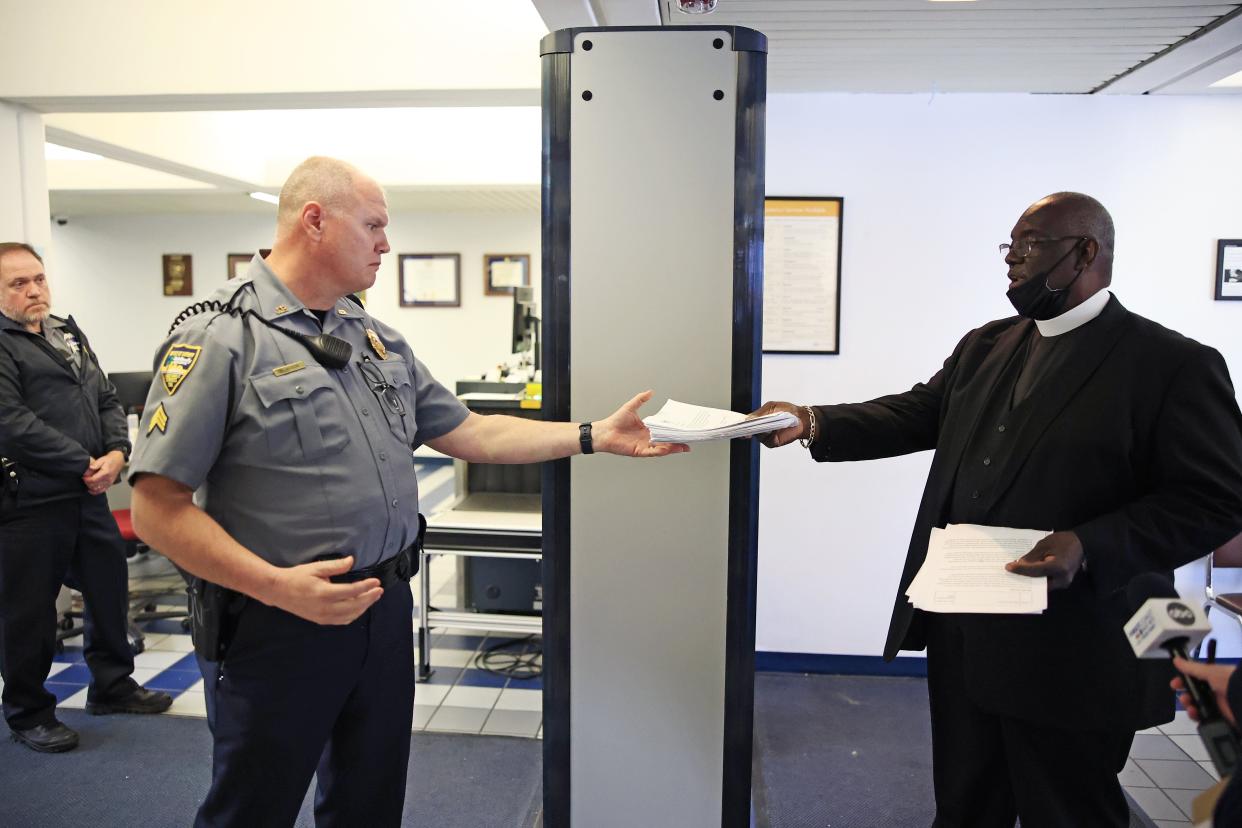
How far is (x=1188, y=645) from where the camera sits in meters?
1.07

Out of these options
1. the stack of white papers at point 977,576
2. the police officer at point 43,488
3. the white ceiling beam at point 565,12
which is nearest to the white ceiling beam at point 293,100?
the white ceiling beam at point 565,12

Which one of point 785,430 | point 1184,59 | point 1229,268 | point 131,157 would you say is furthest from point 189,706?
point 1229,268

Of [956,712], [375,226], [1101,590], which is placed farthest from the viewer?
[956,712]

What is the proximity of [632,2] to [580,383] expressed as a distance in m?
1.27

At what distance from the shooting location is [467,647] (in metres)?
3.99

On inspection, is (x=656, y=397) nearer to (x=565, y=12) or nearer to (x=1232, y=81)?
(x=565, y=12)

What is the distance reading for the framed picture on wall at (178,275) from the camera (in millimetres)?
8984

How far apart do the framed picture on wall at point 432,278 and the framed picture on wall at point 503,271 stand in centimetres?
31

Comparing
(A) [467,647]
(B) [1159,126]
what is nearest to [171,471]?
(A) [467,647]

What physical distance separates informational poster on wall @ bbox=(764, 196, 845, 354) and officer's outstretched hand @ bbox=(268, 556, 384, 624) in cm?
233

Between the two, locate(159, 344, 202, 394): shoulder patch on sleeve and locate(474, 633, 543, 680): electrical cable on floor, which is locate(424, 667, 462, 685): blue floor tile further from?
locate(159, 344, 202, 394): shoulder patch on sleeve

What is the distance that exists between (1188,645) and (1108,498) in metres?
0.60

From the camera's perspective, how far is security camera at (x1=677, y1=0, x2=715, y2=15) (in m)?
2.24

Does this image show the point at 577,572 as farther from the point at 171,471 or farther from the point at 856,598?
the point at 856,598
